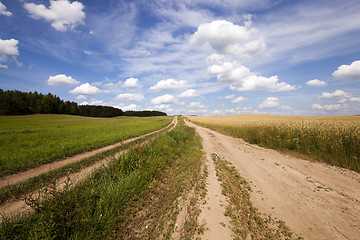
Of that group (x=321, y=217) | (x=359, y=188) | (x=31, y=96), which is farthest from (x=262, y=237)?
(x=31, y=96)

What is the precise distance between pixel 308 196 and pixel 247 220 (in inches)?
111

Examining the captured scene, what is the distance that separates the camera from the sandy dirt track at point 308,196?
10.9 ft

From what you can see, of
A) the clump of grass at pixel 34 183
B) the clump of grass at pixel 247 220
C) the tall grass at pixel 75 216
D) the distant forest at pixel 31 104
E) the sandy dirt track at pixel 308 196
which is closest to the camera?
the tall grass at pixel 75 216

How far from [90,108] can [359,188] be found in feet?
397

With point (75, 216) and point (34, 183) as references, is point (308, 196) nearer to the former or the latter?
point (75, 216)

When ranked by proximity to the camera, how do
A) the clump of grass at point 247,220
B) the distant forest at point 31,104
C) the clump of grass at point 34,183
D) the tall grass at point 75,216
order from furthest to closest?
1. the distant forest at point 31,104
2. the clump of grass at point 34,183
3. the clump of grass at point 247,220
4. the tall grass at point 75,216

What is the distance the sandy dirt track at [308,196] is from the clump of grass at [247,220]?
26 centimetres

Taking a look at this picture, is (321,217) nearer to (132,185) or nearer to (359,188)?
(359,188)

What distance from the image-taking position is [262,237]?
3.08 m

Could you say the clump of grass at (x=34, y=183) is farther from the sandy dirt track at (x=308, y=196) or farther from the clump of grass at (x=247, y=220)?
the sandy dirt track at (x=308, y=196)

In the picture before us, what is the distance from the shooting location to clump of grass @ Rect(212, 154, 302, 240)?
3.13 metres

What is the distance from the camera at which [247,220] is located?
3.52 m

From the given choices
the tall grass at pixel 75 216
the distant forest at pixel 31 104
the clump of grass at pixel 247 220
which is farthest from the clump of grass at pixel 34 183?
the distant forest at pixel 31 104

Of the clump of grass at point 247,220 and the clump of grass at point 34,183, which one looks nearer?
the clump of grass at point 247,220
